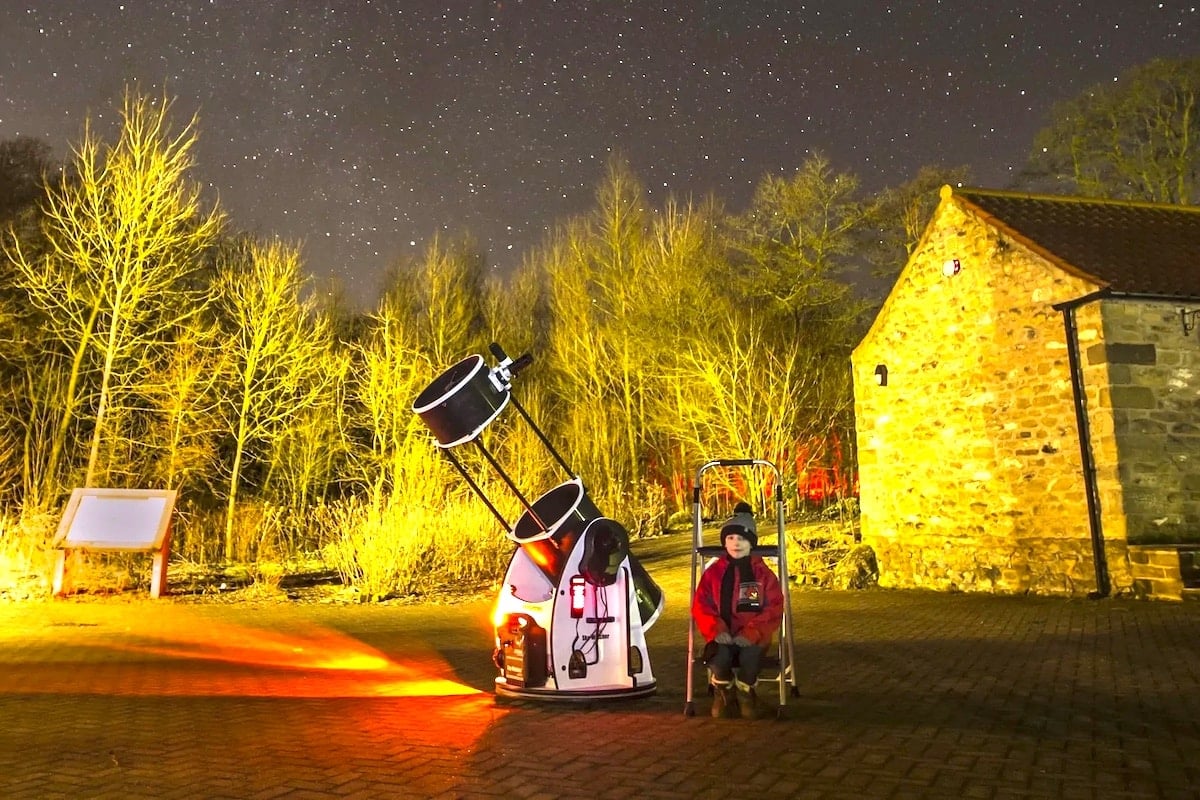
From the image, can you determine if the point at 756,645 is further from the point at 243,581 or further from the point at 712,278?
the point at 712,278

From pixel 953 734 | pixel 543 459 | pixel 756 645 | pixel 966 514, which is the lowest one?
pixel 953 734

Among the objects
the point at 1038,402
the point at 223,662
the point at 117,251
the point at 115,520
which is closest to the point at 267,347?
the point at 117,251

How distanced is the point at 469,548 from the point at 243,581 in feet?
14.8

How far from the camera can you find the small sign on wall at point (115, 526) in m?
14.5

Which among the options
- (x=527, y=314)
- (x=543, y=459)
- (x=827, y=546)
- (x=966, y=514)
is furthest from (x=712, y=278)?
(x=966, y=514)

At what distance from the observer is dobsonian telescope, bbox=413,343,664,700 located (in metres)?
6.25

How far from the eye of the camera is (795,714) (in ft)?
19.7

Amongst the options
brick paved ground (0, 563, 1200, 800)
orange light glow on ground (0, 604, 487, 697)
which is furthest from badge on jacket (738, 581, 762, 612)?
orange light glow on ground (0, 604, 487, 697)

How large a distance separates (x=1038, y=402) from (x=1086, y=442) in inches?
38.1

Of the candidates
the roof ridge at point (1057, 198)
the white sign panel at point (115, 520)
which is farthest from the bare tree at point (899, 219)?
the white sign panel at point (115, 520)

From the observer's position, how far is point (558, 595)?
6.30m

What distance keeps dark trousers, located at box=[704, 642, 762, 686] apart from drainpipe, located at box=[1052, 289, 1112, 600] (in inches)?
363

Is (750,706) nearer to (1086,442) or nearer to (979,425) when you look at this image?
(1086,442)

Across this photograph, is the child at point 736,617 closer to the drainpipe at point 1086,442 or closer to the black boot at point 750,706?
the black boot at point 750,706
